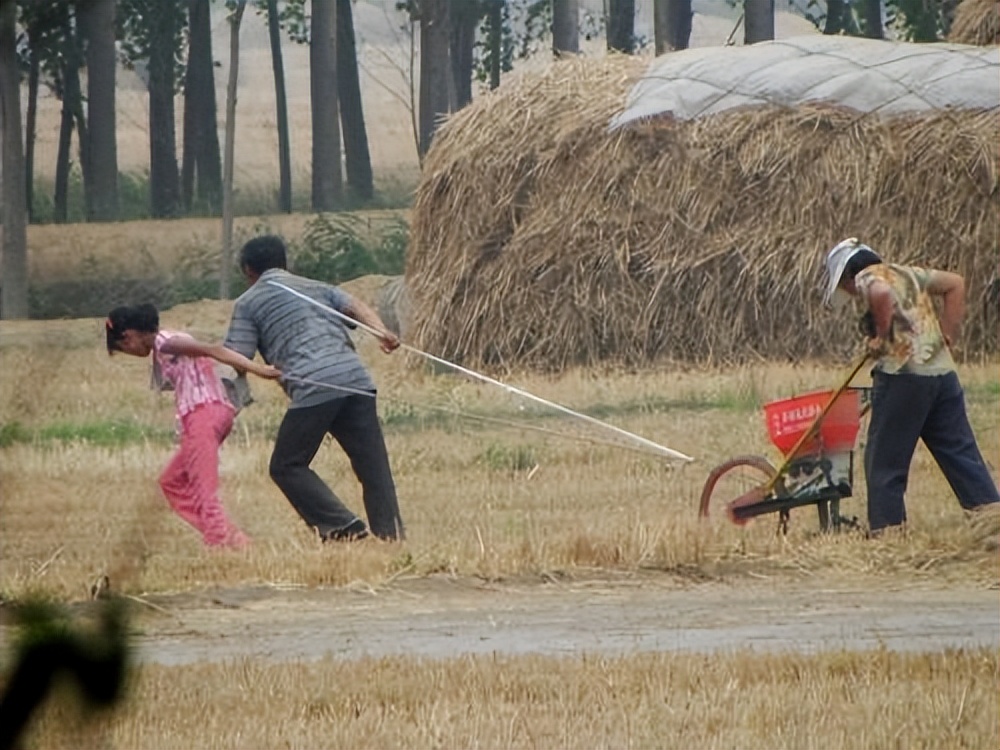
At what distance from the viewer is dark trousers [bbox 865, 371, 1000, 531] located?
32.2 feet

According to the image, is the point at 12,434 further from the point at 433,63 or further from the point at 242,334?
the point at 433,63

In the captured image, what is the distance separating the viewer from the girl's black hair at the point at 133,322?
30.5 ft

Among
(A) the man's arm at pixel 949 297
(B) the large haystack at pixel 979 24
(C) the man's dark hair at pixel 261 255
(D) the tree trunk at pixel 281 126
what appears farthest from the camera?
(D) the tree trunk at pixel 281 126

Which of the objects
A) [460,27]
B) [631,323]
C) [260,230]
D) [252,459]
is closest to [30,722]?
[252,459]

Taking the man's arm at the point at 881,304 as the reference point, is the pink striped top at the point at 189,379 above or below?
below

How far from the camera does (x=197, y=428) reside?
33.3 ft

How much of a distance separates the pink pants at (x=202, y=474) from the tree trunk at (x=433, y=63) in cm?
2297

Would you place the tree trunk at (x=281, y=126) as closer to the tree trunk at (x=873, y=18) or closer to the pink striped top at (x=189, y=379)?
the tree trunk at (x=873, y=18)

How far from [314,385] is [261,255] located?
0.72m

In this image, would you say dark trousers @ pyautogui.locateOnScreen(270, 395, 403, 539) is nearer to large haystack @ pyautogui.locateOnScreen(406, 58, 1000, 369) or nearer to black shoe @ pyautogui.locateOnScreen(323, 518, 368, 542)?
black shoe @ pyautogui.locateOnScreen(323, 518, 368, 542)

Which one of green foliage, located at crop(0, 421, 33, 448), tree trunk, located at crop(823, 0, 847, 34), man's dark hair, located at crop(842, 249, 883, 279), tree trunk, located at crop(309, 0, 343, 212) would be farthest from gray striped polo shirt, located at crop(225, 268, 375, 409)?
tree trunk, located at crop(309, 0, 343, 212)

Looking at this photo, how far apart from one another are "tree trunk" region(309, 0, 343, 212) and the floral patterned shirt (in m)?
23.9

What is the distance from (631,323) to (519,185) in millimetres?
1842

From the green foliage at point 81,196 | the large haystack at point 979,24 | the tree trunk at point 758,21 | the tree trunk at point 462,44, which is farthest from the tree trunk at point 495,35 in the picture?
the large haystack at point 979,24
